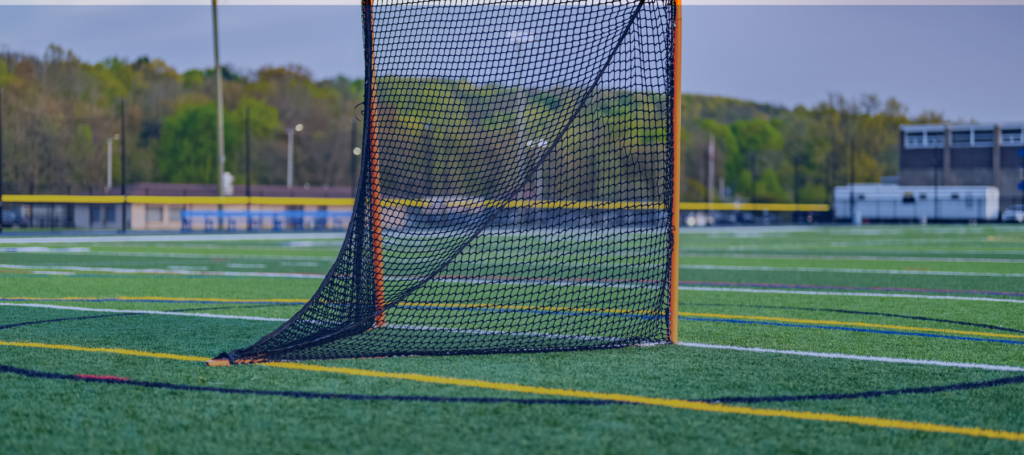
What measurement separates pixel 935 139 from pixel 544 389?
72.0 metres

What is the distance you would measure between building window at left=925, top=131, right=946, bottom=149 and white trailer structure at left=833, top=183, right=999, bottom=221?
1336 cm

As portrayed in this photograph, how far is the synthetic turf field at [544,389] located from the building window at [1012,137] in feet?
225

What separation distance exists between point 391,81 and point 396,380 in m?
2.42

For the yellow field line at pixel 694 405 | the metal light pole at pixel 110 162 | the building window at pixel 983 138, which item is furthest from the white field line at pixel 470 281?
the building window at pixel 983 138

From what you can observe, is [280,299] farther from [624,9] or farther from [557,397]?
[557,397]

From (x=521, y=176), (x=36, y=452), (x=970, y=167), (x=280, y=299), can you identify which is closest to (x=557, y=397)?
(x=36, y=452)

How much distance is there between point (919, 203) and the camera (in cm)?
5419

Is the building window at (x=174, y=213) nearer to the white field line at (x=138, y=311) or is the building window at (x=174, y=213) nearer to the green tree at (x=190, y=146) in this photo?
the green tree at (x=190, y=146)

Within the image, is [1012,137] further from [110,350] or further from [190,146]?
[110,350]

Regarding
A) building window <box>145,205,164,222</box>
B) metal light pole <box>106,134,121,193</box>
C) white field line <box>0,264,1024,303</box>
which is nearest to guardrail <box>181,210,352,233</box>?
building window <box>145,205,164,222</box>

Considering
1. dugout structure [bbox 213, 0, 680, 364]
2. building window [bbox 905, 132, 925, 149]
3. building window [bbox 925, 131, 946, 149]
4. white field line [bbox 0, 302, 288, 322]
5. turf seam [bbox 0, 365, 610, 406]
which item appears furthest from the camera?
building window [bbox 905, 132, 925, 149]

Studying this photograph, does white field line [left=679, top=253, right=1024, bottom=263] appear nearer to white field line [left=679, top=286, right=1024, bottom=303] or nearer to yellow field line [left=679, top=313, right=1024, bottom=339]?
white field line [left=679, top=286, right=1024, bottom=303]

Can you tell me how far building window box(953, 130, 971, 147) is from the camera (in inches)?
2633

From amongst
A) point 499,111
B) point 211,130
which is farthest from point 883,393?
point 211,130
